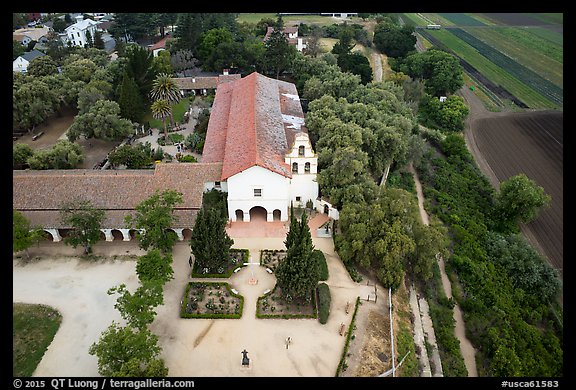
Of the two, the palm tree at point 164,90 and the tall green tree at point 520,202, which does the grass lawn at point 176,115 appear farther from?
the tall green tree at point 520,202

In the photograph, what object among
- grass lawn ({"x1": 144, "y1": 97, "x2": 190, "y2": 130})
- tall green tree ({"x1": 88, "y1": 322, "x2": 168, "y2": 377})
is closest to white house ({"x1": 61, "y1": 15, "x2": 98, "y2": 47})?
grass lawn ({"x1": 144, "y1": 97, "x2": 190, "y2": 130})

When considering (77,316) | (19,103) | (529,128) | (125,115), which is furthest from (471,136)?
(19,103)

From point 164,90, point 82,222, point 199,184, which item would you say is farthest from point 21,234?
point 164,90

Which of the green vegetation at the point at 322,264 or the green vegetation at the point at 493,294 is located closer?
the green vegetation at the point at 493,294

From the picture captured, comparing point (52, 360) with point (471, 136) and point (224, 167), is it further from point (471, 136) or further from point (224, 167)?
point (471, 136)

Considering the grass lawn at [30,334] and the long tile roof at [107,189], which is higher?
the long tile roof at [107,189]

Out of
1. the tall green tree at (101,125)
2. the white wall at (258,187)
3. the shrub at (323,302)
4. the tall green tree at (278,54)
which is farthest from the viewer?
the tall green tree at (278,54)

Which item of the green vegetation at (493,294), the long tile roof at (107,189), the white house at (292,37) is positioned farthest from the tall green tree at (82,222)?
the white house at (292,37)
